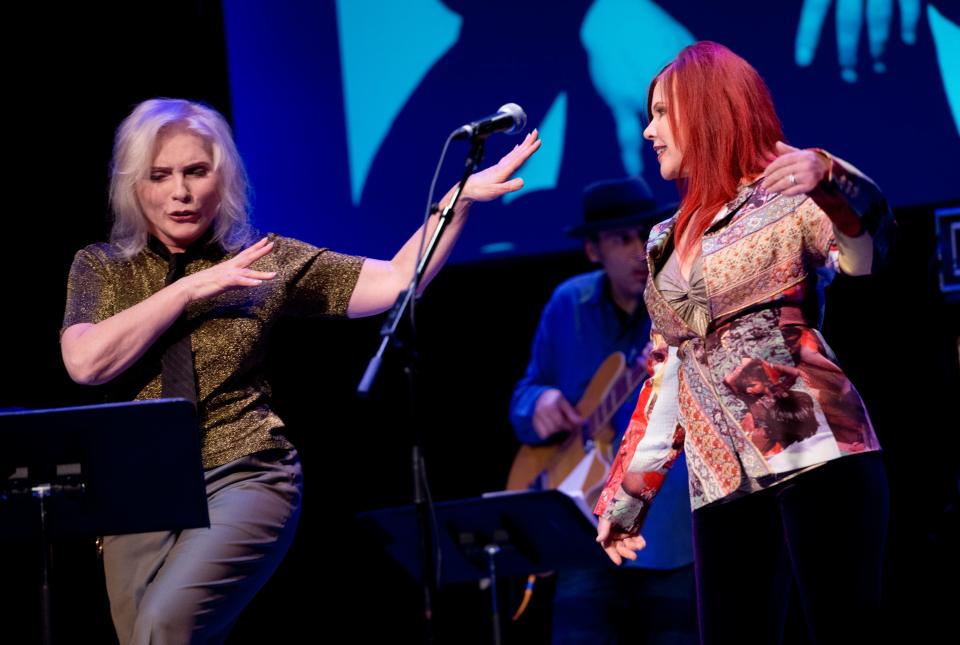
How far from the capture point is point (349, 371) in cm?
527

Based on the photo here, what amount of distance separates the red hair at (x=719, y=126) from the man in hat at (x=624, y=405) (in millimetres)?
1651

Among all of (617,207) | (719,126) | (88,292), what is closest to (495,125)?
(719,126)

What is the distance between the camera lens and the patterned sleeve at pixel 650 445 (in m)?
2.54

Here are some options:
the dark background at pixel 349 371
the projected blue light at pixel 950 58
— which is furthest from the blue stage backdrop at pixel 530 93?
the dark background at pixel 349 371

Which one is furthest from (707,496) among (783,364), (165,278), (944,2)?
(944,2)

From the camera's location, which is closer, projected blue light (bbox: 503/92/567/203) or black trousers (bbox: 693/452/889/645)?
black trousers (bbox: 693/452/889/645)

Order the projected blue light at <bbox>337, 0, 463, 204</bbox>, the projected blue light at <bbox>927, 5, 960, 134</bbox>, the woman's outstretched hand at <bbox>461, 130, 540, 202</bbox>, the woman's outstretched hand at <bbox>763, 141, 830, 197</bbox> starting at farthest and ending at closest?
the projected blue light at <bbox>337, 0, 463, 204</bbox> → the projected blue light at <bbox>927, 5, 960, 134</bbox> → the woman's outstretched hand at <bbox>461, 130, 540, 202</bbox> → the woman's outstretched hand at <bbox>763, 141, 830, 197</bbox>

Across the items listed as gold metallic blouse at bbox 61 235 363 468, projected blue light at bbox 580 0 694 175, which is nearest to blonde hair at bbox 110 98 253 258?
gold metallic blouse at bbox 61 235 363 468

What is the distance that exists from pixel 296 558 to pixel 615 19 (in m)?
2.74

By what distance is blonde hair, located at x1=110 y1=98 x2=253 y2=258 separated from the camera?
2.98 meters

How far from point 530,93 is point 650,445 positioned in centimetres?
244

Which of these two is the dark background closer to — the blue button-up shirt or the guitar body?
the blue button-up shirt

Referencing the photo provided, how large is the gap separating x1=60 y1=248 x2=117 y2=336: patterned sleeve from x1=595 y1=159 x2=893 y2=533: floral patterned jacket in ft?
4.63

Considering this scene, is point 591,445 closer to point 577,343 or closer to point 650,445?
point 577,343
